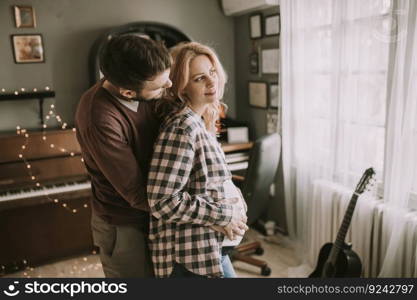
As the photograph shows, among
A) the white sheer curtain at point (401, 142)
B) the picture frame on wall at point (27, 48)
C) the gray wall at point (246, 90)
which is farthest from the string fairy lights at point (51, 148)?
the white sheer curtain at point (401, 142)

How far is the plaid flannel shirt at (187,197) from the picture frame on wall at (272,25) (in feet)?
6.25

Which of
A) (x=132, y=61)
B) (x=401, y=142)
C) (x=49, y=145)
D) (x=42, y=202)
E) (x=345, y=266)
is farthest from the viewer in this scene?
(x=49, y=145)

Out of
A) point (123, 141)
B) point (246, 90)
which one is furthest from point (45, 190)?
point (246, 90)

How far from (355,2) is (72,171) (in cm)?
218

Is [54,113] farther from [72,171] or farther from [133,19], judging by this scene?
[133,19]

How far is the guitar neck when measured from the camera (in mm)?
2020

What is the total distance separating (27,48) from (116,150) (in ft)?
6.86

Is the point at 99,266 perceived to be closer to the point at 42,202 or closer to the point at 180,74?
the point at 42,202

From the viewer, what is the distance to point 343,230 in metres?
2.02

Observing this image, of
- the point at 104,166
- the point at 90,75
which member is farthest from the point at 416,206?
the point at 90,75

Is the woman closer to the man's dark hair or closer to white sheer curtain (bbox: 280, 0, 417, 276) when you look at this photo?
the man's dark hair

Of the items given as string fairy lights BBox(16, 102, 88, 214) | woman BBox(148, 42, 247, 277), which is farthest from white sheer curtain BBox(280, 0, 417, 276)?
string fairy lights BBox(16, 102, 88, 214)

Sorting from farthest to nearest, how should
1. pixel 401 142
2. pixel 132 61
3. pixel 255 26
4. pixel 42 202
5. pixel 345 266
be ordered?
pixel 255 26 → pixel 42 202 → pixel 345 266 → pixel 401 142 → pixel 132 61

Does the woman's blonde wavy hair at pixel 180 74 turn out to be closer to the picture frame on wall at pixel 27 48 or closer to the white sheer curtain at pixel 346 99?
the white sheer curtain at pixel 346 99
